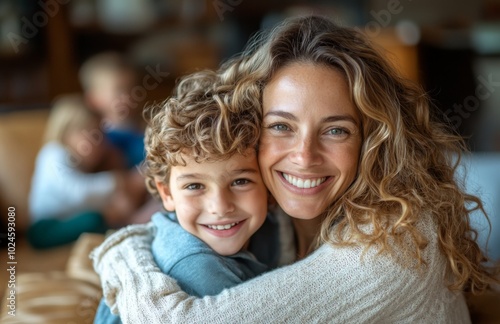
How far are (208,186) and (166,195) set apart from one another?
0.49 feet

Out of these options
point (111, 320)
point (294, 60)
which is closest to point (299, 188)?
point (294, 60)

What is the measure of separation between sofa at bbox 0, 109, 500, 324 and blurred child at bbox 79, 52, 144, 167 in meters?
0.33

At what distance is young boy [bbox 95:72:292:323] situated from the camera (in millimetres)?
1183

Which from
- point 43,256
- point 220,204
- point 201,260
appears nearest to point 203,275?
point 201,260

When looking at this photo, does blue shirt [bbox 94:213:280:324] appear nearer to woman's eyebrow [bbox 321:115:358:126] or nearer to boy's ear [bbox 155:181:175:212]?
boy's ear [bbox 155:181:175:212]

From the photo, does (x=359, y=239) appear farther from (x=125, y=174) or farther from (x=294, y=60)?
(x=125, y=174)

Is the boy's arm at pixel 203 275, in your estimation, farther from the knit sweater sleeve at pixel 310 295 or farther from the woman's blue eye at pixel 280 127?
the woman's blue eye at pixel 280 127

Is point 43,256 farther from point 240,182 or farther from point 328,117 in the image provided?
point 328,117

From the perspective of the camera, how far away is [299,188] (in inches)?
49.0

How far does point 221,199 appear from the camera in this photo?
122 centimetres

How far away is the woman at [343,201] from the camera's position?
3.59 ft

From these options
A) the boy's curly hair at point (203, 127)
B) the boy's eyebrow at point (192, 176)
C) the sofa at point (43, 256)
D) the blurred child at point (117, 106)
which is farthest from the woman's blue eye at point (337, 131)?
the blurred child at point (117, 106)

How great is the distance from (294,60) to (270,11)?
4.29 m

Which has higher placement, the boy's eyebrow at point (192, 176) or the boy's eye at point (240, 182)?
the boy's eyebrow at point (192, 176)
